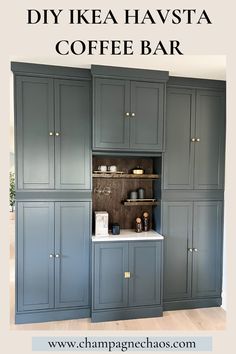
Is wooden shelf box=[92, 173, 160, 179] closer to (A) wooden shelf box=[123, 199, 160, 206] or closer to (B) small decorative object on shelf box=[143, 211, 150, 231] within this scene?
(A) wooden shelf box=[123, 199, 160, 206]

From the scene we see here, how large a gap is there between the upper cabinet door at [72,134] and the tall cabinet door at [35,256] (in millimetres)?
351

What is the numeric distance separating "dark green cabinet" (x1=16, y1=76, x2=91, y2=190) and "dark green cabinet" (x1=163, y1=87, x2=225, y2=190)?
931mm

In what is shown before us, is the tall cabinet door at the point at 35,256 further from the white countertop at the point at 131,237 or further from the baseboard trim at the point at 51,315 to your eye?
the white countertop at the point at 131,237

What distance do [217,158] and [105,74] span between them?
158 cm

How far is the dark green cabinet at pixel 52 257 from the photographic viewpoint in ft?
7.65

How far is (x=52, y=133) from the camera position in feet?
7.73

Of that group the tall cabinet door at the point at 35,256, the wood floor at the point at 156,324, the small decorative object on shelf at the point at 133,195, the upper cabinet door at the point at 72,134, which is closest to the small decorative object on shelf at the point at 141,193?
the small decorative object on shelf at the point at 133,195

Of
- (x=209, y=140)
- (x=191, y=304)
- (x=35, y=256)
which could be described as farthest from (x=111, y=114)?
(x=191, y=304)

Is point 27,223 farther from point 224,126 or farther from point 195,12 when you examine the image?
point 224,126

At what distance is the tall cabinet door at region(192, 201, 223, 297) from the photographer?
8.81 ft

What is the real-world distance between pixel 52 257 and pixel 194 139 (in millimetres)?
2006

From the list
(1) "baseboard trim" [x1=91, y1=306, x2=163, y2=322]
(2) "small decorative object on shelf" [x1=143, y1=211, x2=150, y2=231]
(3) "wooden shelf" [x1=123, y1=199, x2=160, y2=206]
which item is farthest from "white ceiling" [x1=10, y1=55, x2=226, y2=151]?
(1) "baseboard trim" [x1=91, y1=306, x2=163, y2=322]

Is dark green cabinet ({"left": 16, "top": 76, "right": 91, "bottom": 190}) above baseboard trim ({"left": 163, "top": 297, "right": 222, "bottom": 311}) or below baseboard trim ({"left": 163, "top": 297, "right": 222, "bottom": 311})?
above

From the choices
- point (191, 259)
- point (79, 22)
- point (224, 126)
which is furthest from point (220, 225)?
point (79, 22)
